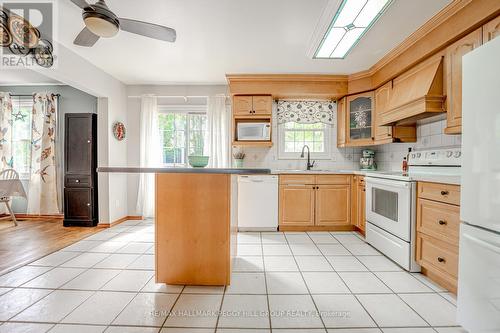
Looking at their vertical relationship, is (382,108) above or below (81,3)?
below

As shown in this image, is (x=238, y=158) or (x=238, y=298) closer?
(x=238, y=298)

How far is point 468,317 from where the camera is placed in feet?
4.61

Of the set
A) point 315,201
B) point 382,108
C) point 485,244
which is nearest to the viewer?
point 485,244

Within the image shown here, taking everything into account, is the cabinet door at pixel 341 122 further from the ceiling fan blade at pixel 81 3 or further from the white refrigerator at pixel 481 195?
the ceiling fan blade at pixel 81 3

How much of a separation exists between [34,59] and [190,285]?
9.62 feet

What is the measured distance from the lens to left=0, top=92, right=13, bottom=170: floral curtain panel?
438 centimetres

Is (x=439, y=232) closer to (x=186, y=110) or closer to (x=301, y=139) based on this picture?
(x=301, y=139)

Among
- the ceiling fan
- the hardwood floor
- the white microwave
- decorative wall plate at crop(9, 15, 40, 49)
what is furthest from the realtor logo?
the white microwave

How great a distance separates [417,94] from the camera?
255cm

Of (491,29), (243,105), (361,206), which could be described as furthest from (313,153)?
(491,29)

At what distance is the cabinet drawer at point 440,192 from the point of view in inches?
72.8

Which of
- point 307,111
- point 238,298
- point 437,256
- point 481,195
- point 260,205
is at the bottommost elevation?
point 238,298

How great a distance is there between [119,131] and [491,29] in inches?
189

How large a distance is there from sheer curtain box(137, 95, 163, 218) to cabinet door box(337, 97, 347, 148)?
325 cm
